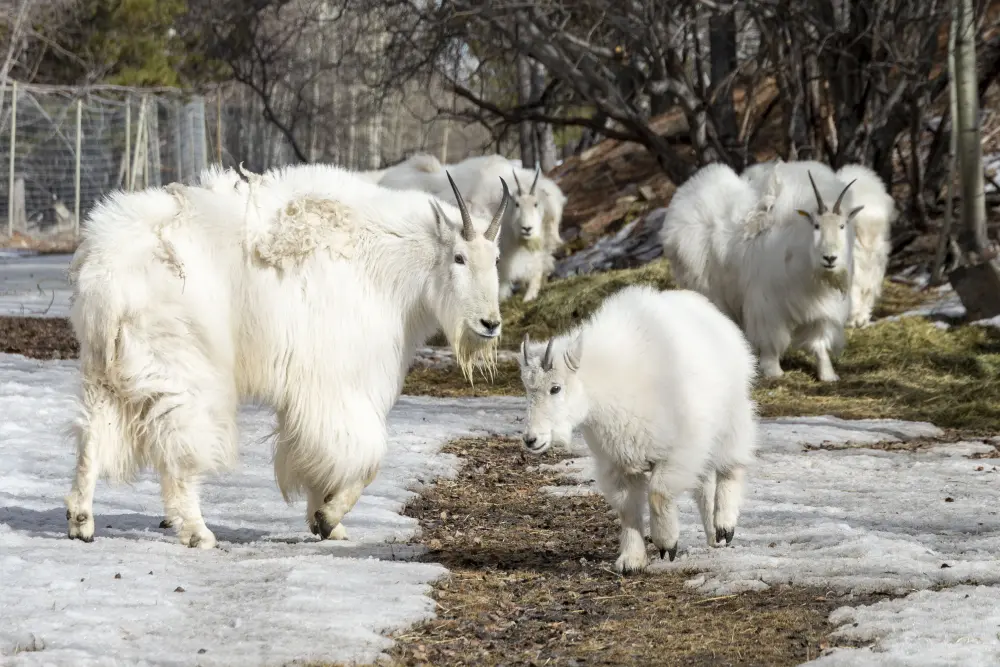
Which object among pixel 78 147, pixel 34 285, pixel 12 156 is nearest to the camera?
pixel 34 285

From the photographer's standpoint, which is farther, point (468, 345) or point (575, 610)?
point (468, 345)

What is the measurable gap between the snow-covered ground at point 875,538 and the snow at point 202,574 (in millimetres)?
1138

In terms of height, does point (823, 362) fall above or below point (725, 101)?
below

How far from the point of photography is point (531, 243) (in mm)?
14141

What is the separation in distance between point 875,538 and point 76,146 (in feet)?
66.9

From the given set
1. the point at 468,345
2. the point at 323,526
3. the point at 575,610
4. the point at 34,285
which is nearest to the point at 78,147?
the point at 34,285

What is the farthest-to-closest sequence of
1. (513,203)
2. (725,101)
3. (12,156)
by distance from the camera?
(12,156) < (725,101) < (513,203)

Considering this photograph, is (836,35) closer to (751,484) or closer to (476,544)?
(751,484)

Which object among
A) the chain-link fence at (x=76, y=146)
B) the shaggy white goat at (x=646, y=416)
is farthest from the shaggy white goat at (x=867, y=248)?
the chain-link fence at (x=76, y=146)

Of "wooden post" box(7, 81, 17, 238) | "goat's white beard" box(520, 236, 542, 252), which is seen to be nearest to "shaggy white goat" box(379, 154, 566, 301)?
"goat's white beard" box(520, 236, 542, 252)

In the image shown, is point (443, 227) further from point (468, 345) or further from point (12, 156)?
point (12, 156)

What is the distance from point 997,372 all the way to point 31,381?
6616 millimetres

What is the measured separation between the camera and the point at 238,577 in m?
4.56

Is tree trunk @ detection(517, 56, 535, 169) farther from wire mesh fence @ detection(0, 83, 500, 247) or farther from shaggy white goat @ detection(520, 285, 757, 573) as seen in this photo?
shaggy white goat @ detection(520, 285, 757, 573)
